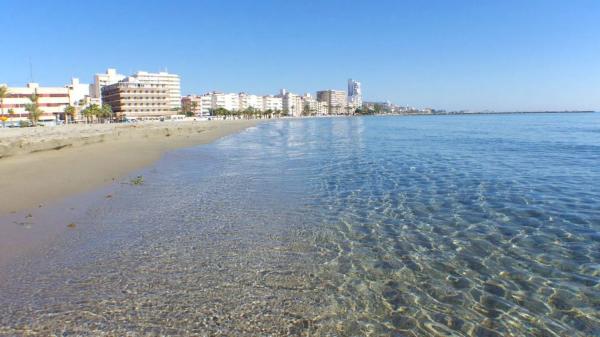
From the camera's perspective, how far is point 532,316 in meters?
4.66

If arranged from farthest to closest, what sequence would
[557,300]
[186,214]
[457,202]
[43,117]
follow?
[43,117] → [457,202] → [186,214] → [557,300]

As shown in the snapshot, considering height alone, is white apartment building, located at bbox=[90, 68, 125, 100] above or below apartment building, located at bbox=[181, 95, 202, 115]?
above

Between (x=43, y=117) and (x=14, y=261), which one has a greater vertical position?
(x=43, y=117)

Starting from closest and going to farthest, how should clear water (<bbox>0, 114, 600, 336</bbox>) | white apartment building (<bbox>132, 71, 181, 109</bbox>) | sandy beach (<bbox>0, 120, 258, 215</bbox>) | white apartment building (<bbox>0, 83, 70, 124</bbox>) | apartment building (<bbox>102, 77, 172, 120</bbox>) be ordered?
clear water (<bbox>0, 114, 600, 336</bbox>) < sandy beach (<bbox>0, 120, 258, 215</bbox>) < white apartment building (<bbox>0, 83, 70, 124</bbox>) < apartment building (<bbox>102, 77, 172, 120</bbox>) < white apartment building (<bbox>132, 71, 181, 109</bbox>)

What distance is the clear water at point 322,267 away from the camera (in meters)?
4.56

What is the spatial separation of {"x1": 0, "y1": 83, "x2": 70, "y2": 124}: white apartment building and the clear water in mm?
102780

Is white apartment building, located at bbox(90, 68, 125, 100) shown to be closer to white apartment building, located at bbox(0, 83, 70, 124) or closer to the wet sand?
white apartment building, located at bbox(0, 83, 70, 124)

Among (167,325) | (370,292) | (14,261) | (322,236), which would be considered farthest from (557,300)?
(14,261)

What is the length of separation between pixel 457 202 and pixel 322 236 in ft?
15.9

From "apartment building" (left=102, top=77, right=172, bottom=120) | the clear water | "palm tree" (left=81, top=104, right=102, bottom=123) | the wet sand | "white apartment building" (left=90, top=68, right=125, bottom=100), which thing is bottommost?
the clear water

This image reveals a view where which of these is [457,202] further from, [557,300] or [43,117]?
[43,117]

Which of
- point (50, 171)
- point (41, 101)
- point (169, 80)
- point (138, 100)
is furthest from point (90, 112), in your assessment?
point (50, 171)

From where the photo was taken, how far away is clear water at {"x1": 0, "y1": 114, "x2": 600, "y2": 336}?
179 inches

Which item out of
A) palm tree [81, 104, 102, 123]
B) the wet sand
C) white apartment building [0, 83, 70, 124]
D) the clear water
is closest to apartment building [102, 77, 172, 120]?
palm tree [81, 104, 102, 123]
